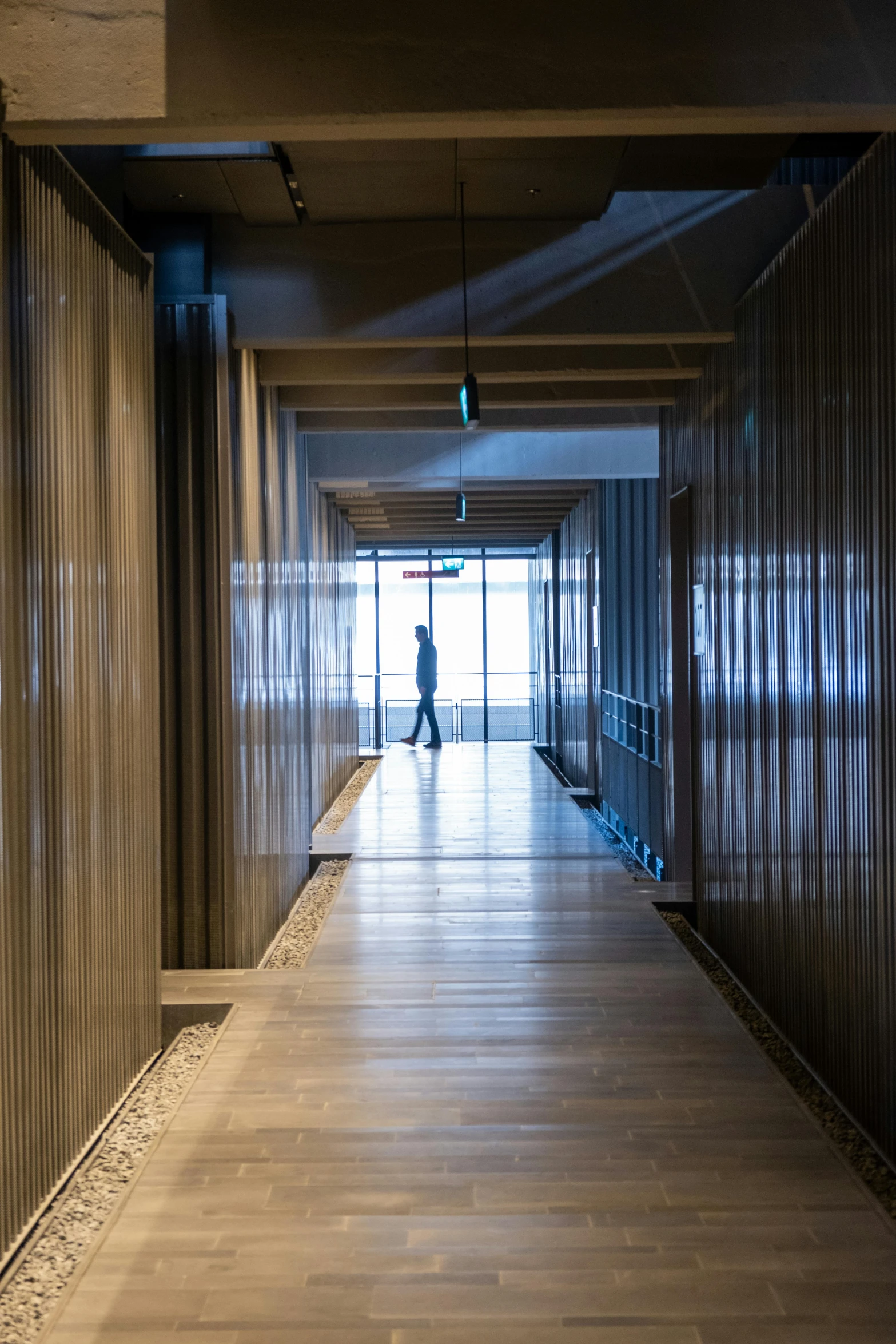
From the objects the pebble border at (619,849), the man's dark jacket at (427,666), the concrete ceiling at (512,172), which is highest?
the concrete ceiling at (512,172)

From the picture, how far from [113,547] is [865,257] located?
2.93m

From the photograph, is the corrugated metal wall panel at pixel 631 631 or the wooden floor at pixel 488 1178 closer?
the wooden floor at pixel 488 1178

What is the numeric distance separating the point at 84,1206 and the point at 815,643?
3304mm

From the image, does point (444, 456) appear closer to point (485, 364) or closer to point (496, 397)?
point (496, 397)

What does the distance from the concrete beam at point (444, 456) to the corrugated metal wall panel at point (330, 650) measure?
0.59 m

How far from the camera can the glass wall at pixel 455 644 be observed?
71.9ft

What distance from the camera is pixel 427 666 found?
1834 centimetres

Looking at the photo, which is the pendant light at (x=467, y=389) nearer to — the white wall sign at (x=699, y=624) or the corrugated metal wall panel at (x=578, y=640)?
the white wall sign at (x=699, y=624)

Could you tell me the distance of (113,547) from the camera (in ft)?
13.7

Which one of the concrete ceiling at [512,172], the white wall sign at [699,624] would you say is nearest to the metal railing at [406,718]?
the white wall sign at [699,624]

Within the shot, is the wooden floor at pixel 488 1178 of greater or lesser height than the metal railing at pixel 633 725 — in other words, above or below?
below

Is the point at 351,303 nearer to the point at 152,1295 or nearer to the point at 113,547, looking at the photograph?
the point at 113,547

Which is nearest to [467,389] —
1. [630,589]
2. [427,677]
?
[630,589]

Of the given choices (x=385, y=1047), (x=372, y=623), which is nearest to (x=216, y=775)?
(x=385, y=1047)
